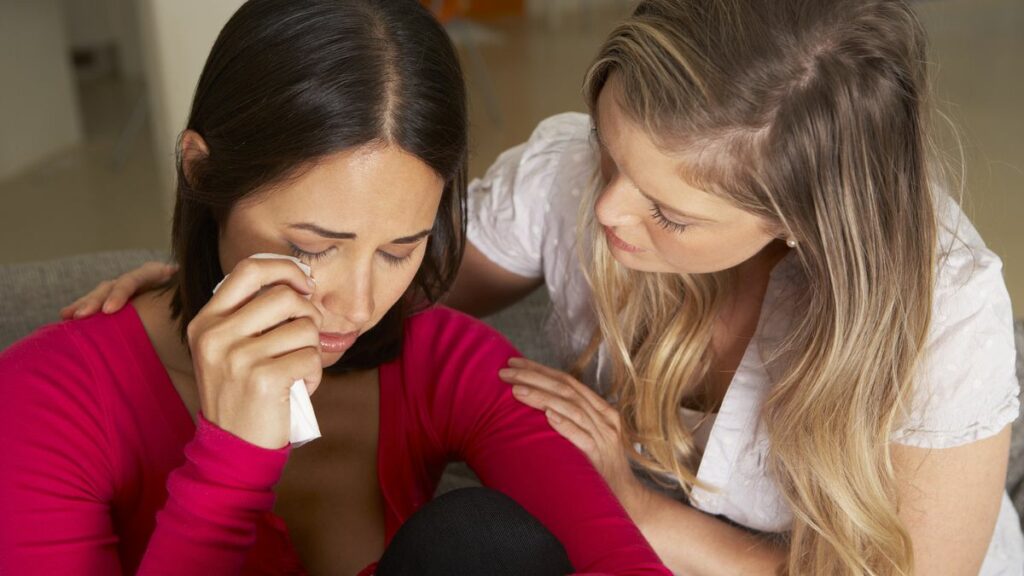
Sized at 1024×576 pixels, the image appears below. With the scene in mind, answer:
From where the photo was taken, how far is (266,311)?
1.10 m

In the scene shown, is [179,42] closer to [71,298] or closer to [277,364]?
[71,298]

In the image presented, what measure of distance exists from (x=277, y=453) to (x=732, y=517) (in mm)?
744

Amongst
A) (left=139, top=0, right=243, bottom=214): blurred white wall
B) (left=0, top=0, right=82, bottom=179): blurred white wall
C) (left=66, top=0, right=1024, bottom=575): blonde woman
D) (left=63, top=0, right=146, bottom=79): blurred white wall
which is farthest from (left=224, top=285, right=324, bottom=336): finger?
(left=63, top=0, right=146, bottom=79): blurred white wall

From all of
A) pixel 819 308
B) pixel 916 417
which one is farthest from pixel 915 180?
pixel 916 417

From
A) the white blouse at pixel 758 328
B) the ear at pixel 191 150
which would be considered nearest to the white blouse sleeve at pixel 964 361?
the white blouse at pixel 758 328

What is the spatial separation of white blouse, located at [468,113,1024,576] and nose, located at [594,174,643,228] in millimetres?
250

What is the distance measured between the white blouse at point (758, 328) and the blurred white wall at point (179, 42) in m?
0.89

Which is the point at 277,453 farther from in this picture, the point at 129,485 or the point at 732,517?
the point at 732,517

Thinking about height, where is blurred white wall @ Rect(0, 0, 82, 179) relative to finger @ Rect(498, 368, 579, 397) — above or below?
below

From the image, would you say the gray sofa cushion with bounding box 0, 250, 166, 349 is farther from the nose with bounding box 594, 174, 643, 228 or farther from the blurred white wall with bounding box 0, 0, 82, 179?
the blurred white wall with bounding box 0, 0, 82, 179

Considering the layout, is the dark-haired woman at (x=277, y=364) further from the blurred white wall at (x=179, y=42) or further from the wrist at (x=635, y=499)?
the blurred white wall at (x=179, y=42)

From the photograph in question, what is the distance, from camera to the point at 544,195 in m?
1.76

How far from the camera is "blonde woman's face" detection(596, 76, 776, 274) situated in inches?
49.5

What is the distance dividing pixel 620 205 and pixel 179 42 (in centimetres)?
150
